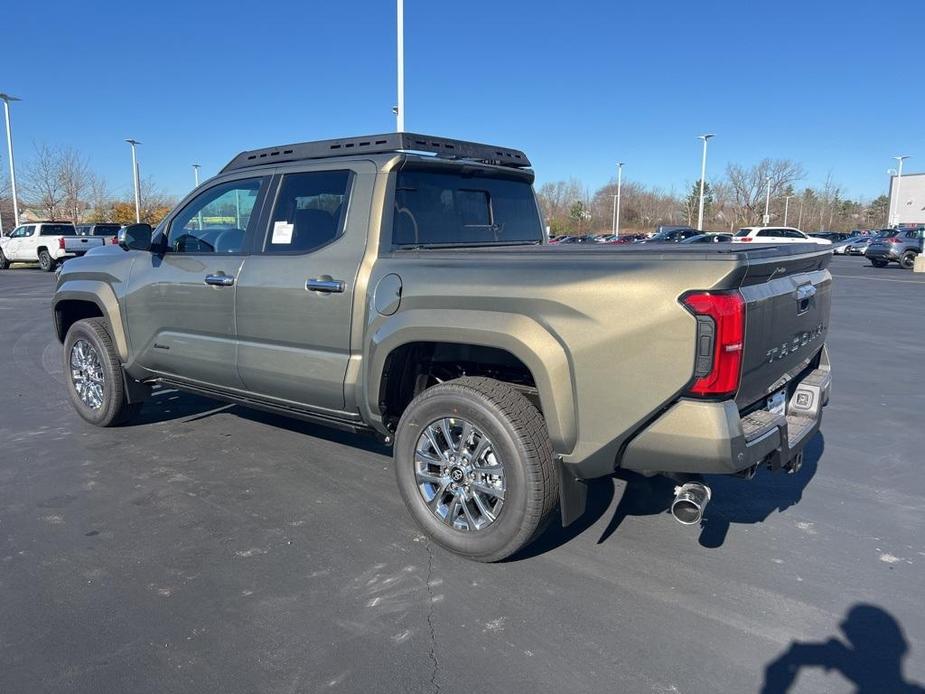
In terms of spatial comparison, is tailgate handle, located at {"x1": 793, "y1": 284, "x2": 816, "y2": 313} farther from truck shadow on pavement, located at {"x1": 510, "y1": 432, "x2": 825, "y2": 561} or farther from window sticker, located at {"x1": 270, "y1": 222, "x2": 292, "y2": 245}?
window sticker, located at {"x1": 270, "y1": 222, "x2": 292, "y2": 245}

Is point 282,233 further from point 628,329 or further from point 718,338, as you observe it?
point 718,338

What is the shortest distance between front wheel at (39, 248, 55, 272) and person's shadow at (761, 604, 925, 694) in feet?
98.3

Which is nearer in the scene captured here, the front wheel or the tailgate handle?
the tailgate handle

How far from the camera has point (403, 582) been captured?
3252 mm

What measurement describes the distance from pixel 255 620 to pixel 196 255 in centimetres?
274

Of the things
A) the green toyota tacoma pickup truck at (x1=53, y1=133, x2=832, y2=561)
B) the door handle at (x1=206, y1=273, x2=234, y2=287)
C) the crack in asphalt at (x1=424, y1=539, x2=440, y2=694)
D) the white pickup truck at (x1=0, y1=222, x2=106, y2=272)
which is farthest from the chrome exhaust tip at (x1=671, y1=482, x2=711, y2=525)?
the white pickup truck at (x1=0, y1=222, x2=106, y2=272)

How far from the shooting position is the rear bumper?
273 cm

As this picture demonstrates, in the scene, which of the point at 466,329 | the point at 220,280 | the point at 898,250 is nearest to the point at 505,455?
the point at 466,329

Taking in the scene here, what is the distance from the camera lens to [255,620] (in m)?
2.95

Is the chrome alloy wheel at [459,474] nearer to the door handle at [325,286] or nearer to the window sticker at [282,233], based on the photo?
the door handle at [325,286]

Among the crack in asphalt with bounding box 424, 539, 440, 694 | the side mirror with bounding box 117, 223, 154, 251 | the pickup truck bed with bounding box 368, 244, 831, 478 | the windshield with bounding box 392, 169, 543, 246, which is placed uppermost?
the windshield with bounding box 392, 169, 543, 246

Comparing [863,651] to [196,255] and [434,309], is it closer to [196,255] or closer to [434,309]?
[434,309]

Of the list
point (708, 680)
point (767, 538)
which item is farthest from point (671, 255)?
point (767, 538)

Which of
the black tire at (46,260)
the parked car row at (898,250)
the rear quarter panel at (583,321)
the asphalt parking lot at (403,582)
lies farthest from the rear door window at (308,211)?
the parked car row at (898,250)
